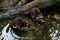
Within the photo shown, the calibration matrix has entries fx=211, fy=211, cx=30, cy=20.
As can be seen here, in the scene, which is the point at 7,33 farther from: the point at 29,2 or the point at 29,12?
the point at 29,2

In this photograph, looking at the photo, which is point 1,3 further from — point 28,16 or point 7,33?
point 7,33

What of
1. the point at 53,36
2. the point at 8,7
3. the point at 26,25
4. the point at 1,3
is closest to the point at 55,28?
the point at 53,36

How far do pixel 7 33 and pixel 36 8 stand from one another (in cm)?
72

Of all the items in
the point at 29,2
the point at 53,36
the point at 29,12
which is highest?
the point at 29,2

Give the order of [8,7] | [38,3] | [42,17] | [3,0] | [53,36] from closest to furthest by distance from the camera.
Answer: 1. [53,36]
2. [42,17]
3. [38,3]
4. [8,7]
5. [3,0]

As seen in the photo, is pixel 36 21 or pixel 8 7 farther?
pixel 8 7

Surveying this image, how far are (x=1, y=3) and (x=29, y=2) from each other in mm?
772

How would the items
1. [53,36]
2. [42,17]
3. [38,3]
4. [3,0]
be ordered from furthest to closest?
1. [3,0]
2. [38,3]
3. [42,17]
4. [53,36]

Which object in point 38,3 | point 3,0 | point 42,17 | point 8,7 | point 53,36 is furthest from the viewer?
point 3,0

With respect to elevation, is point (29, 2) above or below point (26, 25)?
above

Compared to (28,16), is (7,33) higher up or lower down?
lower down

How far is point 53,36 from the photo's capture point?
11.8 ft

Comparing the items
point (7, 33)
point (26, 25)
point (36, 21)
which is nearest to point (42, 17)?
point (36, 21)

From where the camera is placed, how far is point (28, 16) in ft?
13.4
